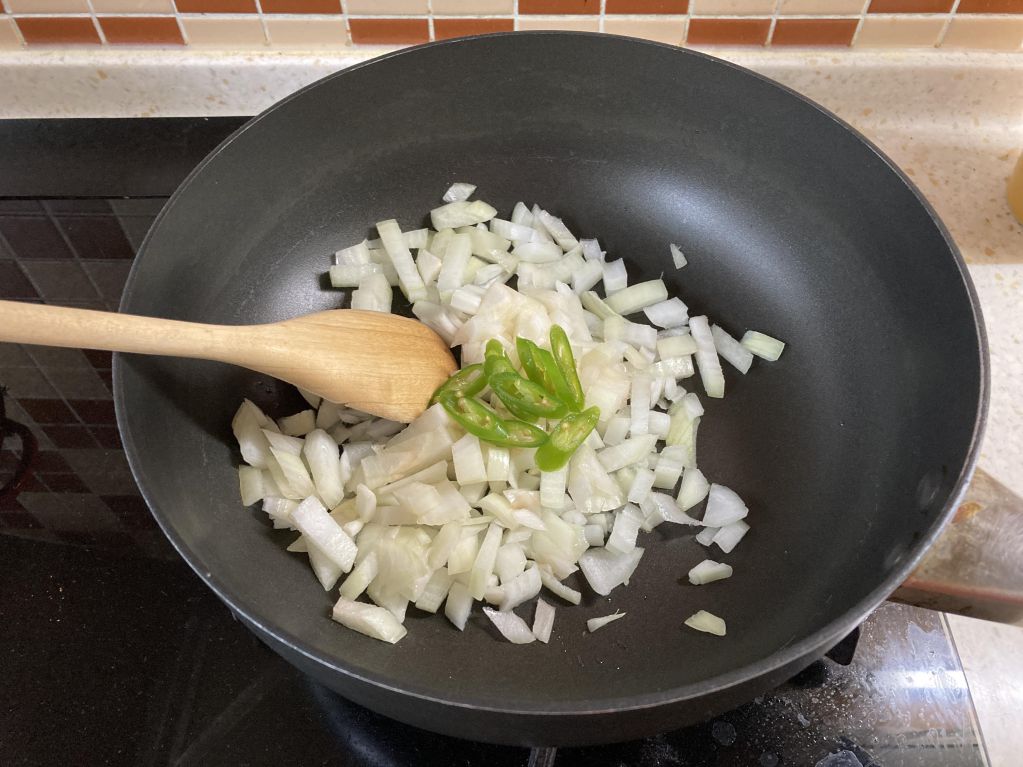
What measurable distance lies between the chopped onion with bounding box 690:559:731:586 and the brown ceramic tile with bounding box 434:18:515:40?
0.85 meters

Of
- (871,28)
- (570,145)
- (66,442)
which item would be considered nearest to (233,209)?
(66,442)

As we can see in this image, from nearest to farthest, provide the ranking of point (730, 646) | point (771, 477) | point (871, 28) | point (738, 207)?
1. point (730, 646)
2. point (771, 477)
3. point (738, 207)
4. point (871, 28)

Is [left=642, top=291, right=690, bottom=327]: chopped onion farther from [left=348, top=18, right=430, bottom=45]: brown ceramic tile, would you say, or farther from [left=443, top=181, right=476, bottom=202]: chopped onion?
[left=348, top=18, right=430, bottom=45]: brown ceramic tile

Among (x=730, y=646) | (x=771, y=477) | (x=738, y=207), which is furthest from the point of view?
(x=738, y=207)

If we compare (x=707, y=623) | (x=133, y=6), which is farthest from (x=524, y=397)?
(x=133, y=6)

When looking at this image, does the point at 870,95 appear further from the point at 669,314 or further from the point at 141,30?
the point at 141,30

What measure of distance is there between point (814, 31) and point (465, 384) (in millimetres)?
805

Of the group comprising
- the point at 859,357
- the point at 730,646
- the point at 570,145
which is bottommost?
the point at 730,646

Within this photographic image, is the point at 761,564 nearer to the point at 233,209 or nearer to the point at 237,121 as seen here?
the point at 233,209

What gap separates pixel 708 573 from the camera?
99 centimetres

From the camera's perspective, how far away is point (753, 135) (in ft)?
3.79

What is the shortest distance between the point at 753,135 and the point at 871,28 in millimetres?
352

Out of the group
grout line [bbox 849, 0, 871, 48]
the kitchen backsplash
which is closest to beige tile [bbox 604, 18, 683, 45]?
the kitchen backsplash

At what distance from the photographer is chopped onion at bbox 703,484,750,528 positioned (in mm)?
1027
